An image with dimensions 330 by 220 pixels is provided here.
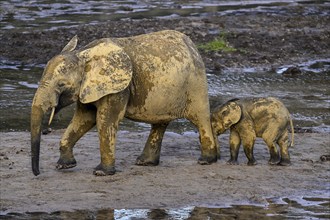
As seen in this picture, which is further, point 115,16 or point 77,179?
point 115,16

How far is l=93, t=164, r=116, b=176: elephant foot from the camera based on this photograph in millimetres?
11422

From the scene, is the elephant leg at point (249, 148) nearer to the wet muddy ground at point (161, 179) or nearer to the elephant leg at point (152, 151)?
the wet muddy ground at point (161, 179)

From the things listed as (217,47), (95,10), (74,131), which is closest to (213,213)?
(74,131)

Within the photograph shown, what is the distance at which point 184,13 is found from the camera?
26.6 meters

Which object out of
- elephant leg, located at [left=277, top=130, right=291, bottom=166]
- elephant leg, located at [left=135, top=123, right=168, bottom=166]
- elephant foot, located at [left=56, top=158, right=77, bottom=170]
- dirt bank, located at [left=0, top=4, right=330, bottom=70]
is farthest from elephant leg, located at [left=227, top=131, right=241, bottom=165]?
dirt bank, located at [left=0, top=4, right=330, bottom=70]

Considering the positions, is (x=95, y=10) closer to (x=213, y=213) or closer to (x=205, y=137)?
(x=205, y=137)

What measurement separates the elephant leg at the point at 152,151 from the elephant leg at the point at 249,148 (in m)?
0.99

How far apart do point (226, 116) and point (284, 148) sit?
2.67ft

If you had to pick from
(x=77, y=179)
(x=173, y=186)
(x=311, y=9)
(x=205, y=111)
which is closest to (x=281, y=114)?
(x=205, y=111)

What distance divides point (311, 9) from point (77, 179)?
17613 mm

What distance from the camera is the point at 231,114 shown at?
11.9 meters

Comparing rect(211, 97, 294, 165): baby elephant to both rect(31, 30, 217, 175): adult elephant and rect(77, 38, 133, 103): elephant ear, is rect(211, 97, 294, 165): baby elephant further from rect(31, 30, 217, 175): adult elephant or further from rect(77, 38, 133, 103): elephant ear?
rect(77, 38, 133, 103): elephant ear

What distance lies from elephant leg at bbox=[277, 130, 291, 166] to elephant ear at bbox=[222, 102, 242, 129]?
1.95 feet

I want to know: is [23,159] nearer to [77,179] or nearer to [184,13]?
[77,179]
